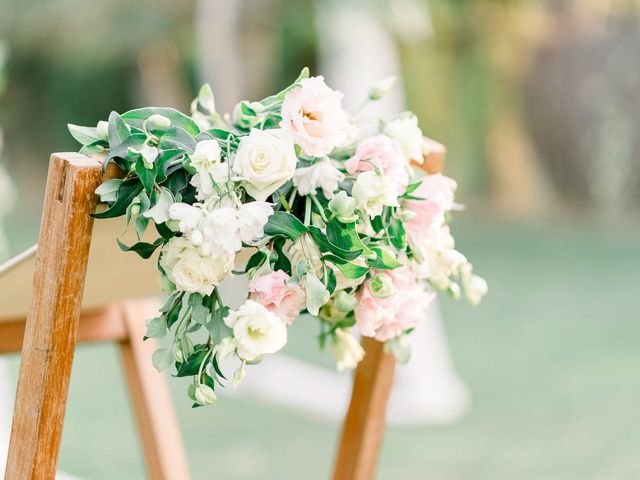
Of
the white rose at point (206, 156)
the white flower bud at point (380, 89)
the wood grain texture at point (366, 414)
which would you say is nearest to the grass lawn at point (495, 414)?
the wood grain texture at point (366, 414)

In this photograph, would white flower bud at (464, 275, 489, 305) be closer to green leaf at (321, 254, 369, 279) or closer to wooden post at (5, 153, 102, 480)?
green leaf at (321, 254, 369, 279)

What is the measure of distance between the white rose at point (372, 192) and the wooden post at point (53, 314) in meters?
0.24

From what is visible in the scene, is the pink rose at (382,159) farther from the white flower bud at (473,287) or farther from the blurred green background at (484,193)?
the blurred green background at (484,193)

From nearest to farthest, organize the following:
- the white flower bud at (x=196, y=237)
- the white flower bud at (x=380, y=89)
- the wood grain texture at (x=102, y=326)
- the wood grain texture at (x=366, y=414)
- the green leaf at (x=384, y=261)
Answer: the white flower bud at (x=196, y=237)
the green leaf at (x=384, y=261)
the white flower bud at (x=380, y=89)
the wood grain texture at (x=366, y=414)
the wood grain texture at (x=102, y=326)

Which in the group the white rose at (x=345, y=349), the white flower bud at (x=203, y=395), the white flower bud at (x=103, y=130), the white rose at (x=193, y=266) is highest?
the white flower bud at (x=103, y=130)

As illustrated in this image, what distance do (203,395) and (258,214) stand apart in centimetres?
18

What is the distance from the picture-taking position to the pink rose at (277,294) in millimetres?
869

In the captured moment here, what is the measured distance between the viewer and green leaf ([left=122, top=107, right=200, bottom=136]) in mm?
890

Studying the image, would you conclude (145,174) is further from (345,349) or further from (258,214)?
(345,349)

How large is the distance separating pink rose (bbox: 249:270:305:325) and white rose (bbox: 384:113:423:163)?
22cm

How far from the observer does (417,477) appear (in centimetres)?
320

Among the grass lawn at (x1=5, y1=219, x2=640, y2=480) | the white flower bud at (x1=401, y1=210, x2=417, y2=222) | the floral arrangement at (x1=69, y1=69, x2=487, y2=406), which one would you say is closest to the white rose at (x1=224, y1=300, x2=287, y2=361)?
the floral arrangement at (x1=69, y1=69, x2=487, y2=406)

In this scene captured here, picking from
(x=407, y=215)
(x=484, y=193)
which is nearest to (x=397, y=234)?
(x=407, y=215)

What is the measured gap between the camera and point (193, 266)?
838 mm
